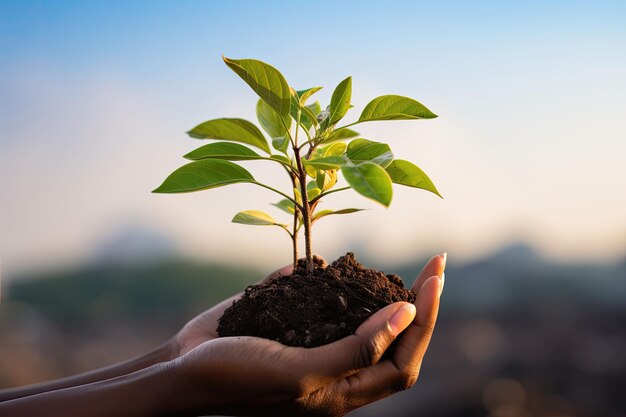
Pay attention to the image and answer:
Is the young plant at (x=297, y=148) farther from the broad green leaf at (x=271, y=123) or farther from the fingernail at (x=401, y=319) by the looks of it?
the fingernail at (x=401, y=319)

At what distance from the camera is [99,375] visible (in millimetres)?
1717

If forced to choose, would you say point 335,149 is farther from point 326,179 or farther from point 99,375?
point 99,375

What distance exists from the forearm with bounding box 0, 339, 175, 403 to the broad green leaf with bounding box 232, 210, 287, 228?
0.51 m

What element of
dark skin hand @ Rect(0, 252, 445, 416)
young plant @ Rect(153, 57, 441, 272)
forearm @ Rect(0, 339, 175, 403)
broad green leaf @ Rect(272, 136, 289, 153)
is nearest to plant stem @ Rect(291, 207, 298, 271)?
young plant @ Rect(153, 57, 441, 272)

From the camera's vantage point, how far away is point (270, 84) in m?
1.32

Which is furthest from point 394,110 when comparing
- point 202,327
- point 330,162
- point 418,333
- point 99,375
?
point 99,375

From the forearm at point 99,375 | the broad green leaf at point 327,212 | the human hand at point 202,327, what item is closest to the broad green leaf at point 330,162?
the broad green leaf at point 327,212

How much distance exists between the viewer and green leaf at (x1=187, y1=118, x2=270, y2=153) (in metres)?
1.31

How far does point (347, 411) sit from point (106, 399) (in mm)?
592

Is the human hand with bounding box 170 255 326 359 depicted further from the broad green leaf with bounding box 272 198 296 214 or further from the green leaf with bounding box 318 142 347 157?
the green leaf with bounding box 318 142 347 157

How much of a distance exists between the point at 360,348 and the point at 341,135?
1.97 ft

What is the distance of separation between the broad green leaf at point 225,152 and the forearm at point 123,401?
51 cm

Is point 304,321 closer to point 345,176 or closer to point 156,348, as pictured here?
point 345,176

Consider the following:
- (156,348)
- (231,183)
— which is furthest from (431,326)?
(156,348)
